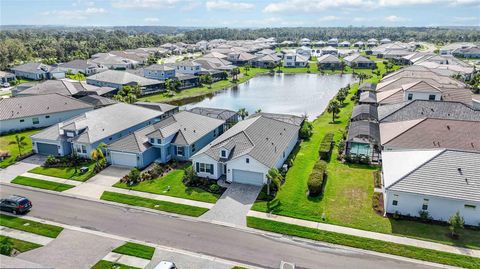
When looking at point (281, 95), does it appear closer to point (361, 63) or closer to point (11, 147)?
point (361, 63)

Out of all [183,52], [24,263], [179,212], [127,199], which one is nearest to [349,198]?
[179,212]

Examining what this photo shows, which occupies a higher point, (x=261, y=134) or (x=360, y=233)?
(x=261, y=134)

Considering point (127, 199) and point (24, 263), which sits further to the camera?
point (127, 199)

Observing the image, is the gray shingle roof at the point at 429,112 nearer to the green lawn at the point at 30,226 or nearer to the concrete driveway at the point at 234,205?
the concrete driveway at the point at 234,205

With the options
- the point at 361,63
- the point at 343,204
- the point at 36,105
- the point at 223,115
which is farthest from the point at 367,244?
the point at 361,63

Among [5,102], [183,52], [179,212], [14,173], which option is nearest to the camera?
[179,212]

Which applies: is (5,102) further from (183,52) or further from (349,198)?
(183,52)

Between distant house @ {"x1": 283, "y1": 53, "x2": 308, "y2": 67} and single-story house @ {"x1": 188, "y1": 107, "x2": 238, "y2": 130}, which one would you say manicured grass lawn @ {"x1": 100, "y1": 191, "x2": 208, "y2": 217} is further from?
distant house @ {"x1": 283, "y1": 53, "x2": 308, "y2": 67}
